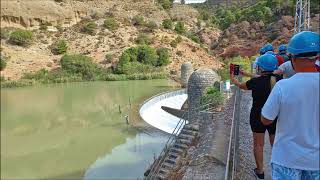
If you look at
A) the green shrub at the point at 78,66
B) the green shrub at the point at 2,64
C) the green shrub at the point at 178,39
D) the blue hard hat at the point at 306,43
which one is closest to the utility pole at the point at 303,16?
the blue hard hat at the point at 306,43

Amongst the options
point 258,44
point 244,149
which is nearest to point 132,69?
point 258,44

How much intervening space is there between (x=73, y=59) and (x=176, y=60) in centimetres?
1085

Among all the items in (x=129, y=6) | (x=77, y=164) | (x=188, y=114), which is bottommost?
(x=77, y=164)

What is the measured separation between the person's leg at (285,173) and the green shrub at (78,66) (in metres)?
36.5

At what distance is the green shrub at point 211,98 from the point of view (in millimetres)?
13234

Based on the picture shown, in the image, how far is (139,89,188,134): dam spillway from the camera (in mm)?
19828

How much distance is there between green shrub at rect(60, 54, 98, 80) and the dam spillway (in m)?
14.2

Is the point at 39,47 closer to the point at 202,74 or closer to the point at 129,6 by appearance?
the point at 129,6

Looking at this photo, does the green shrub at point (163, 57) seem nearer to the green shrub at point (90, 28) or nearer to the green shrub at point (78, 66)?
the green shrub at point (78, 66)

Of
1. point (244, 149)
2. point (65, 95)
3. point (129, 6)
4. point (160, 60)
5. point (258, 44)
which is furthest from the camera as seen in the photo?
point (129, 6)

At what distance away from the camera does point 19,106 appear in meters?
21.9

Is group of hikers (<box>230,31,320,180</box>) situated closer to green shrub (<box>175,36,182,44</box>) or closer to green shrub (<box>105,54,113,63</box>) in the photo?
green shrub (<box>105,54,113,63</box>)

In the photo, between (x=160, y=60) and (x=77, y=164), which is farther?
(x=160, y=60)

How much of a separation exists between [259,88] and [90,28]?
44.9 meters
